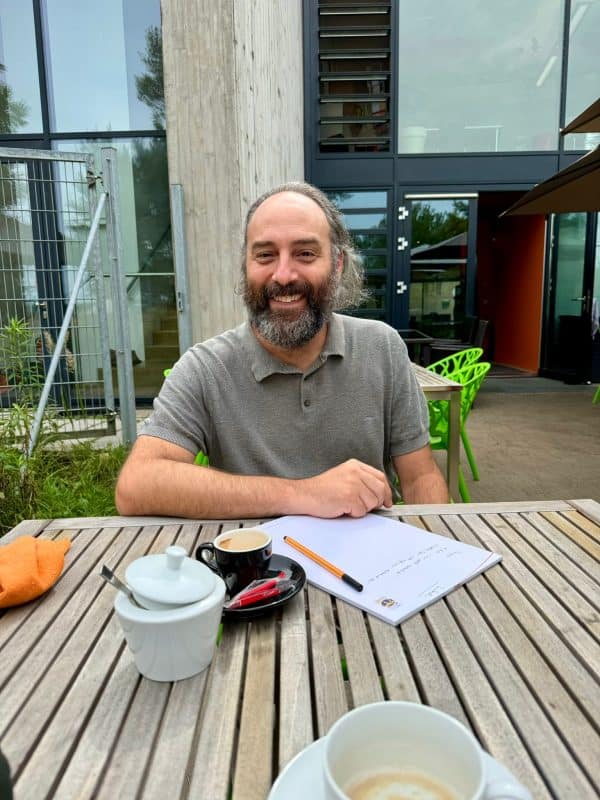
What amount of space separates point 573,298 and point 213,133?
18.9 feet

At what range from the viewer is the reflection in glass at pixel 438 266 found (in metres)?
6.98

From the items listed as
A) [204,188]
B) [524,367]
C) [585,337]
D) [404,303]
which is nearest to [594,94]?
[585,337]

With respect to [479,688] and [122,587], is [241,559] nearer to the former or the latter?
[122,587]

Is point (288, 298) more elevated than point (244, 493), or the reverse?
point (288, 298)

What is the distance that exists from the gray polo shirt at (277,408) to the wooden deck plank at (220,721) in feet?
2.40

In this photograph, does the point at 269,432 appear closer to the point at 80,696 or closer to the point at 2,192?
the point at 80,696

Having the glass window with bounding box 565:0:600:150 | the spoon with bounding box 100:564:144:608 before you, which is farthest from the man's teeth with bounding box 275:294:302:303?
the glass window with bounding box 565:0:600:150

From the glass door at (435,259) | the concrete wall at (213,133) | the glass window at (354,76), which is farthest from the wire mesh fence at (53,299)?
the glass door at (435,259)

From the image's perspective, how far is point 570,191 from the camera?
336cm

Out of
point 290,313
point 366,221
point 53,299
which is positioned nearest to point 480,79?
point 366,221

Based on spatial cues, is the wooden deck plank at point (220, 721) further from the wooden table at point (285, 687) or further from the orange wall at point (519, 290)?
the orange wall at point (519, 290)

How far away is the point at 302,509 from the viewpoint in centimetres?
113

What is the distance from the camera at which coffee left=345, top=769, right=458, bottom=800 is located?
0.42 meters

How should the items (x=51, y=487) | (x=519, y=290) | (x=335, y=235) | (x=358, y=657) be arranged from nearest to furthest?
(x=358, y=657), (x=335, y=235), (x=51, y=487), (x=519, y=290)
